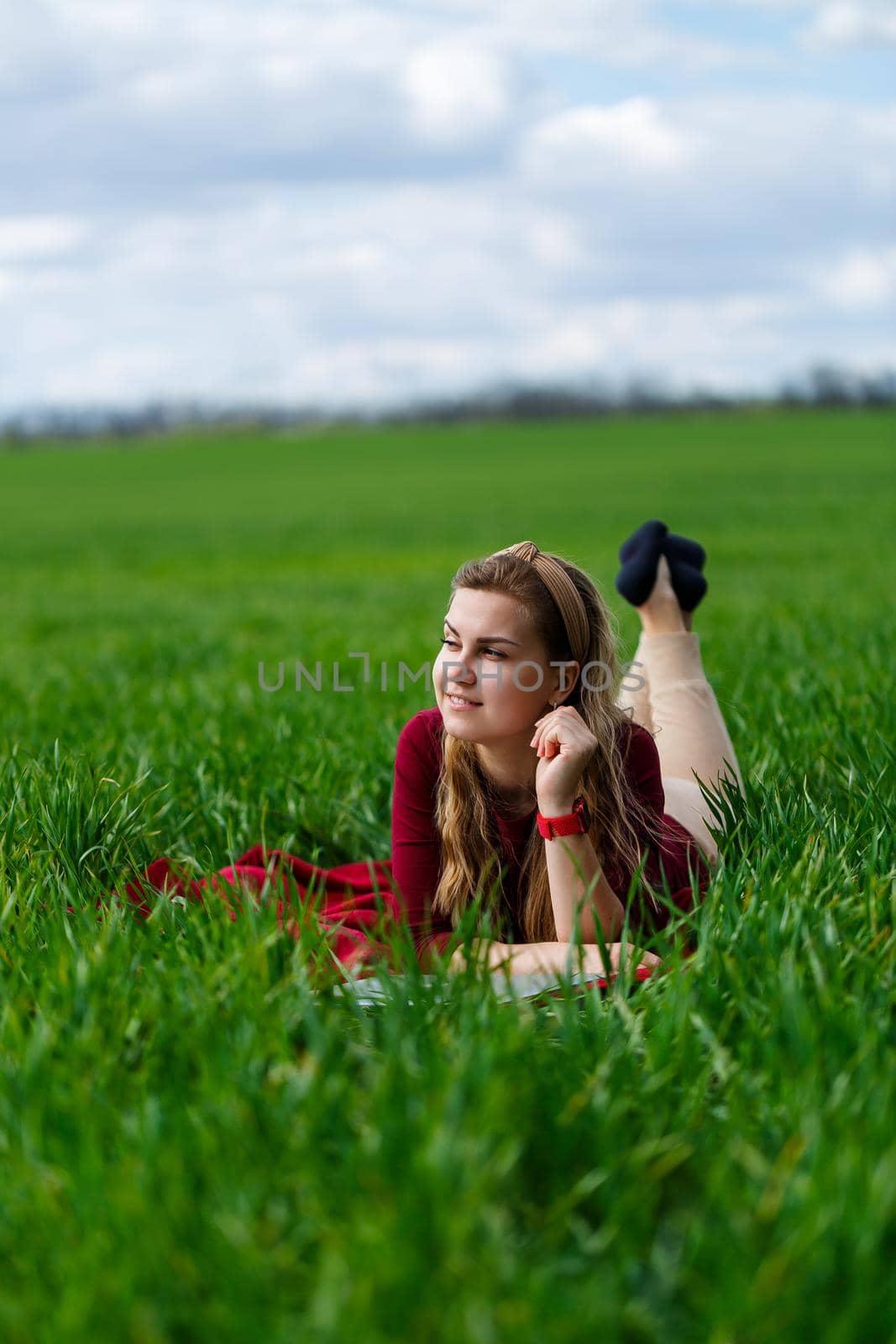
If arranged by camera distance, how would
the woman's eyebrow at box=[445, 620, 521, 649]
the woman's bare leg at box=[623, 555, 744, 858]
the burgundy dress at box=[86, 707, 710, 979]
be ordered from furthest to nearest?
the woman's bare leg at box=[623, 555, 744, 858], the burgundy dress at box=[86, 707, 710, 979], the woman's eyebrow at box=[445, 620, 521, 649]

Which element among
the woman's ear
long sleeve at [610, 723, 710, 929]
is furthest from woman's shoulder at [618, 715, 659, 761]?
the woman's ear

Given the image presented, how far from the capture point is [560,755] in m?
2.72

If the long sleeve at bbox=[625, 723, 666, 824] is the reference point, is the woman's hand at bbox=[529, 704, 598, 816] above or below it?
above

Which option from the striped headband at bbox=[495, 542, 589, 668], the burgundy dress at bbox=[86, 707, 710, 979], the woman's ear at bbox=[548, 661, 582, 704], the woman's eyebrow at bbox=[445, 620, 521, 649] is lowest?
the burgundy dress at bbox=[86, 707, 710, 979]

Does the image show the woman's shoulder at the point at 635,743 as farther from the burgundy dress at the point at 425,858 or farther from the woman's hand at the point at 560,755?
the woman's hand at the point at 560,755

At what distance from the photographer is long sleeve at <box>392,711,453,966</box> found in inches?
119

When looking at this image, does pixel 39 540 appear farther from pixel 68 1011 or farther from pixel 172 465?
pixel 172 465

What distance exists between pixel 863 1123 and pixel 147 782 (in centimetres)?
254

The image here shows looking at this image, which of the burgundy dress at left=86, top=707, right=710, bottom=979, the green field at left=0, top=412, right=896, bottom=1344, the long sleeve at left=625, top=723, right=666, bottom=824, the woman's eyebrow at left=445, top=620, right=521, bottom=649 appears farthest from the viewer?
the long sleeve at left=625, top=723, right=666, bottom=824

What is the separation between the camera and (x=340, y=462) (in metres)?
54.7

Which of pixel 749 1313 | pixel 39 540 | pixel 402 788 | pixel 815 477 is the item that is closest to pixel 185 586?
pixel 39 540

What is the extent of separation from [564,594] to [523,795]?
0.52m

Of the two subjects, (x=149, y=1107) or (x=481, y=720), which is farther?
(x=481, y=720)

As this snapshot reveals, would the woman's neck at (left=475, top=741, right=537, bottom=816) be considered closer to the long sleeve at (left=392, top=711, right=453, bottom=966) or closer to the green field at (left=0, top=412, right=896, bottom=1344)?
the long sleeve at (left=392, top=711, right=453, bottom=966)
